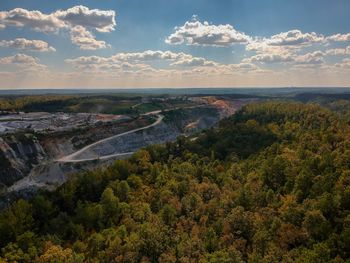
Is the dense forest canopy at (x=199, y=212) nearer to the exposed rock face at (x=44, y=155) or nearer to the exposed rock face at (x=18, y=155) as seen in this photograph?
the exposed rock face at (x=44, y=155)

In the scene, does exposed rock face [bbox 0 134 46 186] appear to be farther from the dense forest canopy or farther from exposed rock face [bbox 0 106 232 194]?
the dense forest canopy

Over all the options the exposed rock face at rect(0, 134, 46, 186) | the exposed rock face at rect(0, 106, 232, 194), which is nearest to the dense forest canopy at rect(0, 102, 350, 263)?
Answer: the exposed rock face at rect(0, 106, 232, 194)

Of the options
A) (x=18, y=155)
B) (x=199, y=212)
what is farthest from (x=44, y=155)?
(x=199, y=212)

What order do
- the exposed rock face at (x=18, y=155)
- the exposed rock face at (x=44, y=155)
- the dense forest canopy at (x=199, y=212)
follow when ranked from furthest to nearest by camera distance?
1. the exposed rock face at (x=18, y=155)
2. the exposed rock face at (x=44, y=155)
3. the dense forest canopy at (x=199, y=212)

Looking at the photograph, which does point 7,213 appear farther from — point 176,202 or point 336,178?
point 336,178

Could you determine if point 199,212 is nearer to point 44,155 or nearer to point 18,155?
point 18,155

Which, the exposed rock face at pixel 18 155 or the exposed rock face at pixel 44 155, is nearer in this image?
the exposed rock face at pixel 44 155

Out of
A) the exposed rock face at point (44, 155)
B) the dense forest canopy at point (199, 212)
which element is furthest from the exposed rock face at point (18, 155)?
the dense forest canopy at point (199, 212)

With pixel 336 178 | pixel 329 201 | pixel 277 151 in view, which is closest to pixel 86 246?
pixel 329 201
